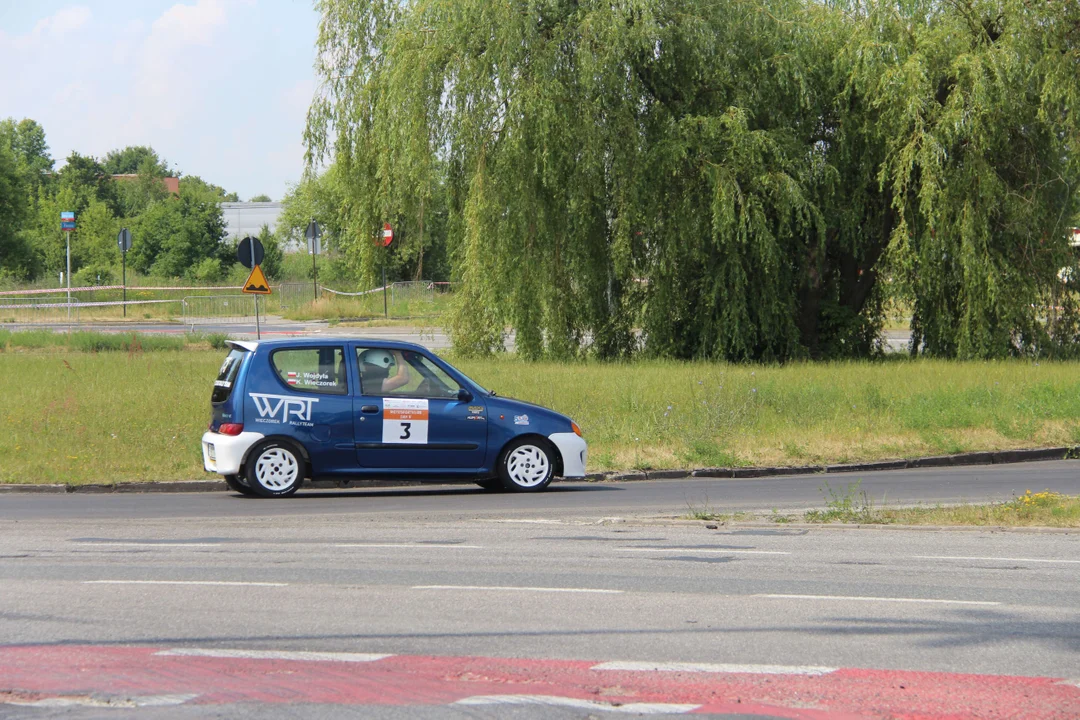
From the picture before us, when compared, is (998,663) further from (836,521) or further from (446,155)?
(446,155)

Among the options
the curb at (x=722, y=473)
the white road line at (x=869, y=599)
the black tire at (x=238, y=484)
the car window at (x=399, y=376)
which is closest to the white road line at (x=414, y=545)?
the white road line at (x=869, y=599)

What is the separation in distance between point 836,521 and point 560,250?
17.4 meters

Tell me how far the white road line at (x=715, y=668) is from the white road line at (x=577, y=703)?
53cm

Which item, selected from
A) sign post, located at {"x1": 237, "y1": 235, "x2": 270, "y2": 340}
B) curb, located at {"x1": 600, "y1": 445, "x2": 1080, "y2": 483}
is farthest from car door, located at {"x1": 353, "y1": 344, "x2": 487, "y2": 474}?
sign post, located at {"x1": 237, "y1": 235, "x2": 270, "y2": 340}

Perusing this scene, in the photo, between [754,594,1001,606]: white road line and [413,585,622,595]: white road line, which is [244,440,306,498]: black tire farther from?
[754,594,1001,606]: white road line

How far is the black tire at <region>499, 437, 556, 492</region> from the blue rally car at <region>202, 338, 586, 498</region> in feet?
0.04

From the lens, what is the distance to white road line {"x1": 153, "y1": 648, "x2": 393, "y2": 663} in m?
5.86

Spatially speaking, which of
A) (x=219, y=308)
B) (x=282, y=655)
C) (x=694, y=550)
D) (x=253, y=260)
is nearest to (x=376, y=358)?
(x=694, y=550)

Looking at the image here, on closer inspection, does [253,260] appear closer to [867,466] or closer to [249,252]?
[249,252]

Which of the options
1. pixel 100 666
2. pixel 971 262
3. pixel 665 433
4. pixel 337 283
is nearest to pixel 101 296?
pixel 337 283

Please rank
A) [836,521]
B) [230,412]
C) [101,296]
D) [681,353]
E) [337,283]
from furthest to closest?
[337,283] → [101,296] → [681,353] → [230,412] → [836,521]

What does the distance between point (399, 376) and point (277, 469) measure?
1597 mm

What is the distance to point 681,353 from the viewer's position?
28797mm

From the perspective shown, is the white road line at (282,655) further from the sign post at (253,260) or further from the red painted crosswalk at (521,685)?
the sign post at (253,260)
